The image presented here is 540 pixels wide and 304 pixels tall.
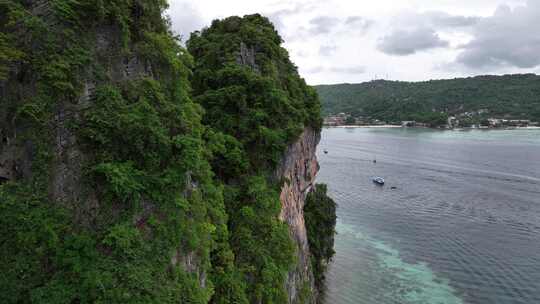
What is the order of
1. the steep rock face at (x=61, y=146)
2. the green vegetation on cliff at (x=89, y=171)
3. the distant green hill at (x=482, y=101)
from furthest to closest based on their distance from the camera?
1. the distant green hill at (x=482, y=101)
2. the steep rock face at (x=61, y=146)
3. the green vegetation on cliff at (x=89, y=171)

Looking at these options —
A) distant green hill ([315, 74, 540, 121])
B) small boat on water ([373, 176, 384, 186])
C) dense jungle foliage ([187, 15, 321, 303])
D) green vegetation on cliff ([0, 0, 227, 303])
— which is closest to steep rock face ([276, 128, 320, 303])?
dense jungle foliage ([187, 15, 321, 303])

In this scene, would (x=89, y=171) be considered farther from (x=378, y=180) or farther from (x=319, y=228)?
(x=378, y=180)

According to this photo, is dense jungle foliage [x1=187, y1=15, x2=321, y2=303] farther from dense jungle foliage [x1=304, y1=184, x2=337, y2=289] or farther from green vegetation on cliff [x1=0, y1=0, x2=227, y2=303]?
dense jungle foliage [x1=304, y1=184, x2=337, y2=289]

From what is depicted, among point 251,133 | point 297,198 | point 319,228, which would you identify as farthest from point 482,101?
point 251,133

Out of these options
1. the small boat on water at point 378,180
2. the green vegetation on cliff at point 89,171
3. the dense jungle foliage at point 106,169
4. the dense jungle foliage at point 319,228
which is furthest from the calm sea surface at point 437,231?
the green vegetation on cliff at point 89,171

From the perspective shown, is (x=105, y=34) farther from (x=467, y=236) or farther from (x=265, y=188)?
(x=467, y=236)

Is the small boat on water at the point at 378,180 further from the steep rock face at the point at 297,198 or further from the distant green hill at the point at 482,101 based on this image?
the distant green hill at the point at 482,101
